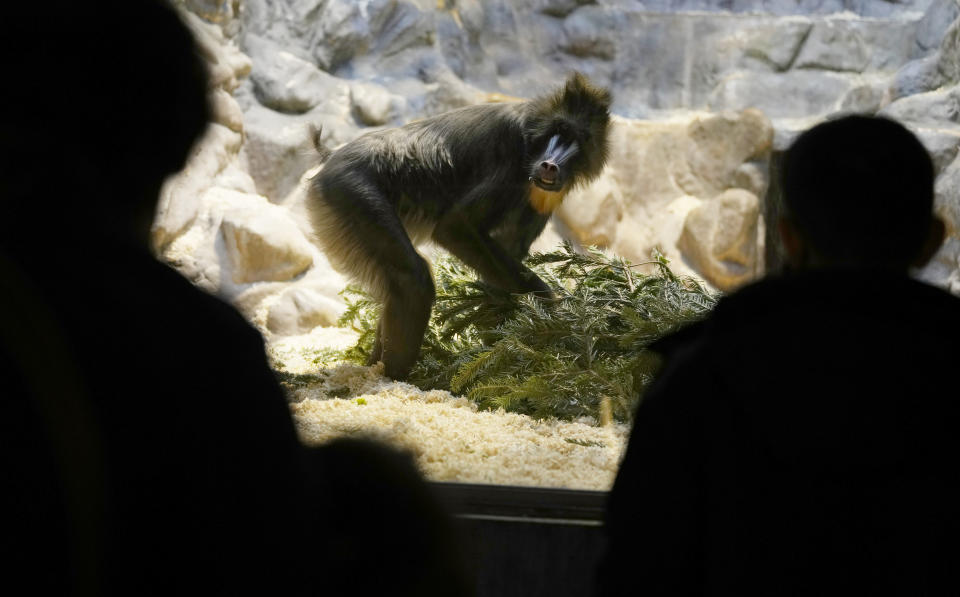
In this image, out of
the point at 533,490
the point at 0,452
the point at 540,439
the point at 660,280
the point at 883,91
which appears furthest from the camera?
the point at 883,91

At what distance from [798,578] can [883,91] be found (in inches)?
169

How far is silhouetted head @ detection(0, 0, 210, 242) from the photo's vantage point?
28.9 inches

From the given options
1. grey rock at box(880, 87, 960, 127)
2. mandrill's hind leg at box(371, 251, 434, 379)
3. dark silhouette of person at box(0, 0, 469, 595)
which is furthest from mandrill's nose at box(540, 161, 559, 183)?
dark silhouette of person at box(0, 0, 469, 595)

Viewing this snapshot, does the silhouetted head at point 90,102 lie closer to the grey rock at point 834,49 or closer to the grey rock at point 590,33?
the grey rock at point 590,33

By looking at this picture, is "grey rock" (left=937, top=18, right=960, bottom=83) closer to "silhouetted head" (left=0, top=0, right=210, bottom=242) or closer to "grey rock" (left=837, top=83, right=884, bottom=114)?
"grey rock" (left=837, top=83, right=884, bottom=114)

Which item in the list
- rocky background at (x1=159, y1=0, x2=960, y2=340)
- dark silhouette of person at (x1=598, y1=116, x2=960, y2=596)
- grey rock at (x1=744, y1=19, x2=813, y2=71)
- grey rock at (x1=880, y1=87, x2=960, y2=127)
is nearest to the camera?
dark silhouette of person at (x1=598, y1=116, x2=960, y2=596)

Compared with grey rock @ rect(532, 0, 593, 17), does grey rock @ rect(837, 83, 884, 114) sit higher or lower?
lower

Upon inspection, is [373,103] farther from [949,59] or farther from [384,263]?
[949,59]

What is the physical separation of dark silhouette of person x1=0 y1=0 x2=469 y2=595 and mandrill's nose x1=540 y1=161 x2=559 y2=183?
2.33 metres

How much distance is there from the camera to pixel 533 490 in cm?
173

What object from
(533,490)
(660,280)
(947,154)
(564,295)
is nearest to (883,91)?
(947,154)

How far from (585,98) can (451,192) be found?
0.69 metres

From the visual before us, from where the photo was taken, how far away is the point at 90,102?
0.76 meters

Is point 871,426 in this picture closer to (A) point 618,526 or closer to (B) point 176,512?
(A) point 618,526
